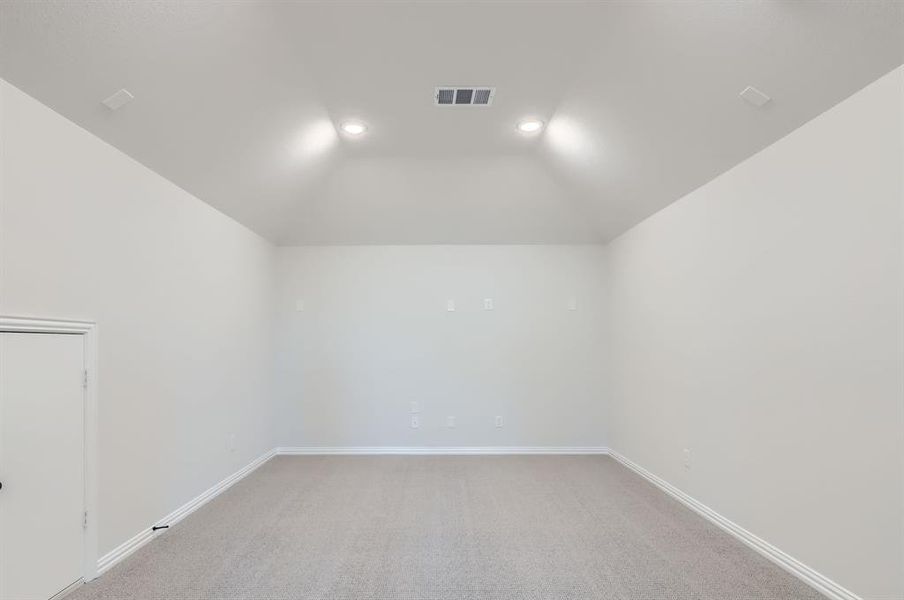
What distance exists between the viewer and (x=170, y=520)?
3.31m

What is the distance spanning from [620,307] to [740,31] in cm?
328

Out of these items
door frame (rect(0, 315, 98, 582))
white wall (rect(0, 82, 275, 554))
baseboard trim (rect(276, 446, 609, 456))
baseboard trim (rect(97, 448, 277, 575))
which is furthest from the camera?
baseboard trim (rect(276, 446, 609, 456))

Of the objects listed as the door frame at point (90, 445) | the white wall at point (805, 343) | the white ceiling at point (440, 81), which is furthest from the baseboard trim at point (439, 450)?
the door frame at point (90, 445)

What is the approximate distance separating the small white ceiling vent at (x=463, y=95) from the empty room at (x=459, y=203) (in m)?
0.03

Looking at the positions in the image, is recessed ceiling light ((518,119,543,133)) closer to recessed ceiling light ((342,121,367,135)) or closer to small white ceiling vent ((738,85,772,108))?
recessed ceiling light ((342,121,367,135))

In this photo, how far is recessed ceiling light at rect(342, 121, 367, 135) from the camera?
3889 millimetres

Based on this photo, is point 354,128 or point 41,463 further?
point 354,128

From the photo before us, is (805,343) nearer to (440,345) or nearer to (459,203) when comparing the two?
(459,203)

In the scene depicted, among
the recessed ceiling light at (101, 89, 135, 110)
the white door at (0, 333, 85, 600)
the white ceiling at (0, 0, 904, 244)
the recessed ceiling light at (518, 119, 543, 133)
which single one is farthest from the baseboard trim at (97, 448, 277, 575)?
the recessed ceiling light at (518, 119, 543, 133)

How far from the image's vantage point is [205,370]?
12.8ft

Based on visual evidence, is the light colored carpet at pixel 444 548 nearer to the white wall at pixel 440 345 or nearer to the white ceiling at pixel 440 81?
the white wall at pixel 440 345

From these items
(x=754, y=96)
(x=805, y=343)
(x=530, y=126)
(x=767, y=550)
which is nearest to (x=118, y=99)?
(x=530, y=126)

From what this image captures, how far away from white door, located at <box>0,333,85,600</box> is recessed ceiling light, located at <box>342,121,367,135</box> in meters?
2.40

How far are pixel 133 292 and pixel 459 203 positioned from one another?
3.13m
